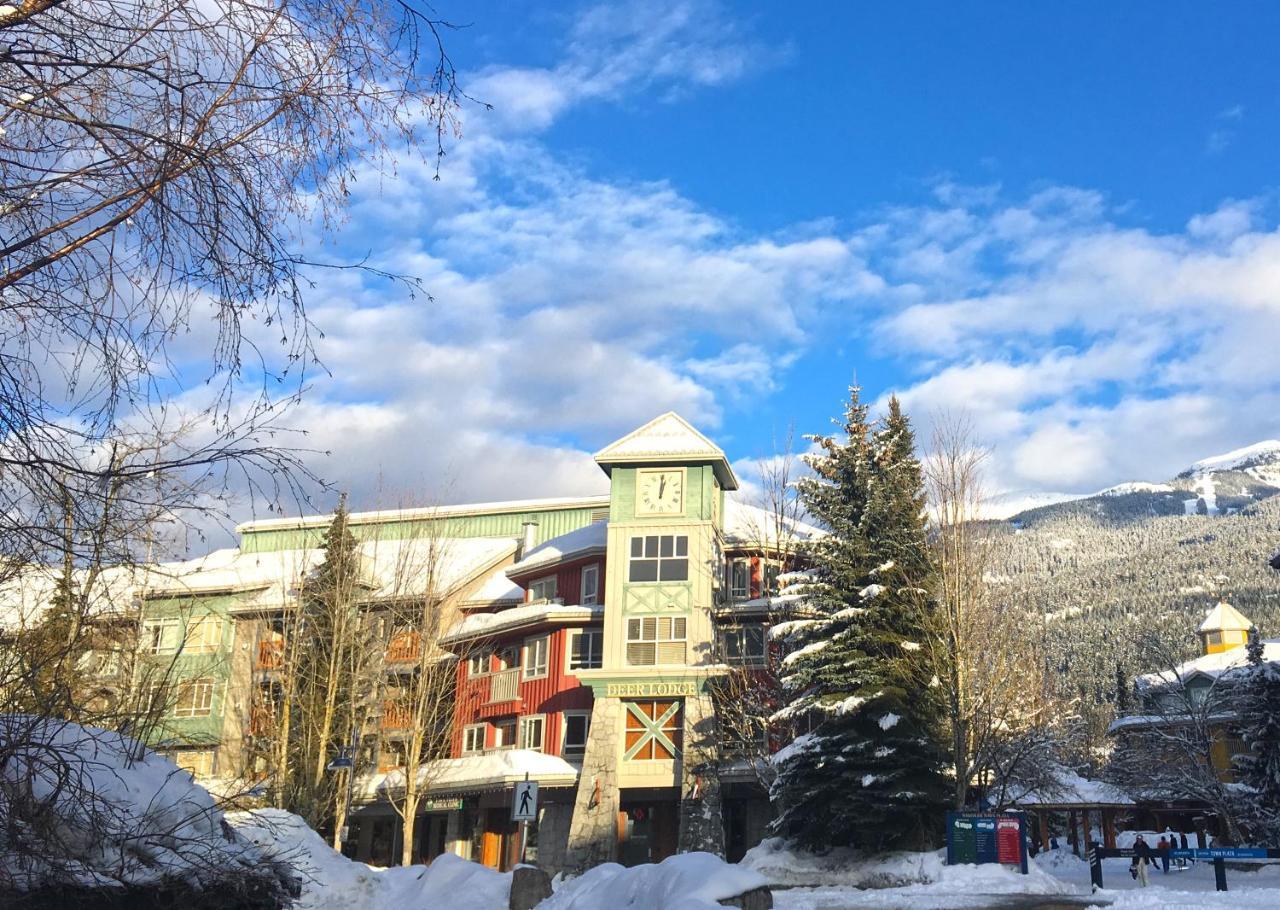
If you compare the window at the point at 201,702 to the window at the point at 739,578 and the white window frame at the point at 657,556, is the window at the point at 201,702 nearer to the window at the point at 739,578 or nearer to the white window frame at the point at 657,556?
the white window frame at the point at 657,556

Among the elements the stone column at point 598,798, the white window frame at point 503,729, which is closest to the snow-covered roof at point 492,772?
the stone column at point 598,798

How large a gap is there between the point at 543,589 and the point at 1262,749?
86.8 feet

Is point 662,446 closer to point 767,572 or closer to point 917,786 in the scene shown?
point 767,572

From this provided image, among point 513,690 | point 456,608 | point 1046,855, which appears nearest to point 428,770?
point 513,690

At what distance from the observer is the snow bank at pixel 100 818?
462 centimetres

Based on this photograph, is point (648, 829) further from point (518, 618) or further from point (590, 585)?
point (590, 585)

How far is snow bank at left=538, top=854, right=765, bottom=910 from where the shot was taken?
12.2m

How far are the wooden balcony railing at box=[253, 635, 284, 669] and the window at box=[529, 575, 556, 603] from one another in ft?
32.1

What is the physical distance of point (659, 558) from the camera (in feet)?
130

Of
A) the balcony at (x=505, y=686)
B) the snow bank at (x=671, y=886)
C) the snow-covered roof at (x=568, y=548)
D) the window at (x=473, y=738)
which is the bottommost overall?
the snow bank at (x=671, y=886)

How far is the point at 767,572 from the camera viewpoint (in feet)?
132

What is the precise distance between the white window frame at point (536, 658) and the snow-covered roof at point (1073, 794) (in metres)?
17.4

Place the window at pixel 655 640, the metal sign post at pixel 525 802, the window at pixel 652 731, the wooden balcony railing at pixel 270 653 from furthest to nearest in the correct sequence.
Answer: the wooden balcony railing at pixel 270 653, the window at pixel 655 640, the window at pixel 652 731, the metal sign post at pixel 525 802

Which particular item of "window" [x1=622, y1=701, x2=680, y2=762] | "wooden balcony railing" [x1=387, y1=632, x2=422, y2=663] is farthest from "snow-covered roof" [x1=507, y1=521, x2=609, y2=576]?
"window" [x1=622, y1=701, x2=680, y2=762]
